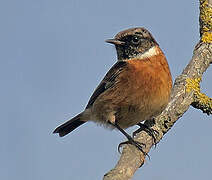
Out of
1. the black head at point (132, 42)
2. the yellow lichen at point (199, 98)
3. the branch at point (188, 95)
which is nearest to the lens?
the branch at point (188, 95)

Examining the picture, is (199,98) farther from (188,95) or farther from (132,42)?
(132,42)

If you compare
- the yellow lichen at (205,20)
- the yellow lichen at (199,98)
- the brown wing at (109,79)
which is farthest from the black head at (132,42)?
the yellow lichen at (199,98)

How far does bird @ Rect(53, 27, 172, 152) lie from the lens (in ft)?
21.6

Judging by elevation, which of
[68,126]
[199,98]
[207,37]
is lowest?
[68,126]

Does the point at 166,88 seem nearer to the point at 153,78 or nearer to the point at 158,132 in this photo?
the point at 153,78

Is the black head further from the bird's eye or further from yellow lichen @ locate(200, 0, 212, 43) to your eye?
yellow lichen @ locate(200, 0, 212, 43)

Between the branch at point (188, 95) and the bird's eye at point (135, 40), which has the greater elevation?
the bird's eye at point (135, 40)

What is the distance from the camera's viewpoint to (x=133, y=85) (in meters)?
6.74

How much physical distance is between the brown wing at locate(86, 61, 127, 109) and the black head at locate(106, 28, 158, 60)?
172 millimetres

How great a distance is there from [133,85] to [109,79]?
2.04ft

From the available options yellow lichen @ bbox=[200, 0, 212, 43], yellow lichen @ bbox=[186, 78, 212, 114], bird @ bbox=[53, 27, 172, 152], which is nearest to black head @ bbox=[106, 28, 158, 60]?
bird @ bbox=[53, 27, 172, 152]

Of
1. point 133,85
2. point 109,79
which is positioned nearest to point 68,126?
point 109,79

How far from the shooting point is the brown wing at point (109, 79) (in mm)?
7113

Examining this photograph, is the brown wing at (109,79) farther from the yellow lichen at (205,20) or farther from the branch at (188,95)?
the yellow lichen at (205,20)
